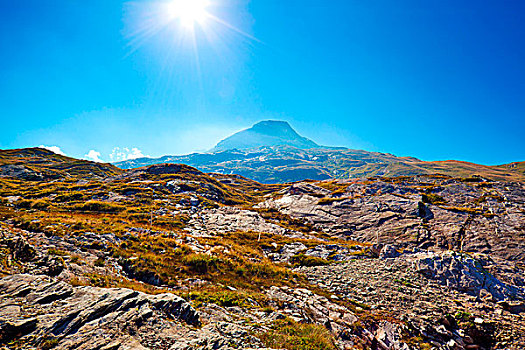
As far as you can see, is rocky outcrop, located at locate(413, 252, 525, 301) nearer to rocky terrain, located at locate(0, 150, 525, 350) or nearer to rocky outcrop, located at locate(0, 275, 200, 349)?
rocky terrain, located at locate(0, 150, 525, 350)

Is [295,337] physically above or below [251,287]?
above

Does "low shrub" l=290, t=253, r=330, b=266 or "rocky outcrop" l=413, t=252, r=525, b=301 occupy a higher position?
"rocky outcrop" l=413, t=252, r=525, b=301

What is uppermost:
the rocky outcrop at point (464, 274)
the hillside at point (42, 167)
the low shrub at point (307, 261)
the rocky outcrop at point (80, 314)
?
the hillside at point (42, 167)

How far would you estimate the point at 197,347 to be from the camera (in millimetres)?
9000

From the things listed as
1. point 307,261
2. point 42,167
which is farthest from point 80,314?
point 42,167

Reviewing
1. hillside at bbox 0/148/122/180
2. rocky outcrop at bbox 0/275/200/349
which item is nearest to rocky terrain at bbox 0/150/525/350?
rocky outcrop at bbox 0/275/200/349

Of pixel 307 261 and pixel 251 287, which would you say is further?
pixel 307 261

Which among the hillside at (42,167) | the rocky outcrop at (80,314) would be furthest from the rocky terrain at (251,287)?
the hillside at (42,167)

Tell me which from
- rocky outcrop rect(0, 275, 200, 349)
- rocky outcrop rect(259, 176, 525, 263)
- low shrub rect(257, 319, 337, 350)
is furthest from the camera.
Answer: rocky outcrop rect(259, 176, 525, 263)

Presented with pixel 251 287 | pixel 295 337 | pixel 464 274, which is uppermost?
pixel 295 337

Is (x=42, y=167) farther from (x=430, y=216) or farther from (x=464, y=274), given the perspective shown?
(x=430, y=216)

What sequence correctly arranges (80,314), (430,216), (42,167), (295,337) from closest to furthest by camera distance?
(80,314) → (295,337) → (430,216) → (42,167)

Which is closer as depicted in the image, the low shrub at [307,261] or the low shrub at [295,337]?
the low shrub at [295,337]

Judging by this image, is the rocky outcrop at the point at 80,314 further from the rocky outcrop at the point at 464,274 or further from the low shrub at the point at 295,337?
the rocky outcrop at the point at 464,274
